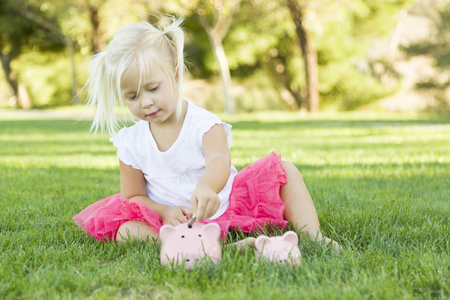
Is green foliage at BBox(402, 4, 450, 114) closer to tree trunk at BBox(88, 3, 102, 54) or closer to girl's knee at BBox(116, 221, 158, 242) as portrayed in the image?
tree trunk at BBox(88, 3, 102, 54)

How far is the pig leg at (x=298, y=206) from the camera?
8.11 ft

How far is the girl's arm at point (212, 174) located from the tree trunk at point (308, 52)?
14053mm

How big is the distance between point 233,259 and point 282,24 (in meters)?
15.6

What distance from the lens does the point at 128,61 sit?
7.66 feet

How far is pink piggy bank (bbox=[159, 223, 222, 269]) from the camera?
1969mm

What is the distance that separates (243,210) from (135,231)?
0.56 m

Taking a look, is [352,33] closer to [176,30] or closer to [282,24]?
[282,24]

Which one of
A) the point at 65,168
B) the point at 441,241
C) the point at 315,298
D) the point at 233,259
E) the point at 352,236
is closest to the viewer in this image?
the point at 315,298

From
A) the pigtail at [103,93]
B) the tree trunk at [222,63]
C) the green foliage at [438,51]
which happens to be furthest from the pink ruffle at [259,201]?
the tree trunk at [222,63]

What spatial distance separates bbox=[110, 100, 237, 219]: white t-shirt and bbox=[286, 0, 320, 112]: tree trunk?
1391cm

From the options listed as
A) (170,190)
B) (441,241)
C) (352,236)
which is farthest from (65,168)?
(441,241)

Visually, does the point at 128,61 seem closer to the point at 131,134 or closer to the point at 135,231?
the point at 131,134

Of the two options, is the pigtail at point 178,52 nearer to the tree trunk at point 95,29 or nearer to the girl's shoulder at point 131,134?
the girl's shoulder at point 131,134

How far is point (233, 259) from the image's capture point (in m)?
2.00
